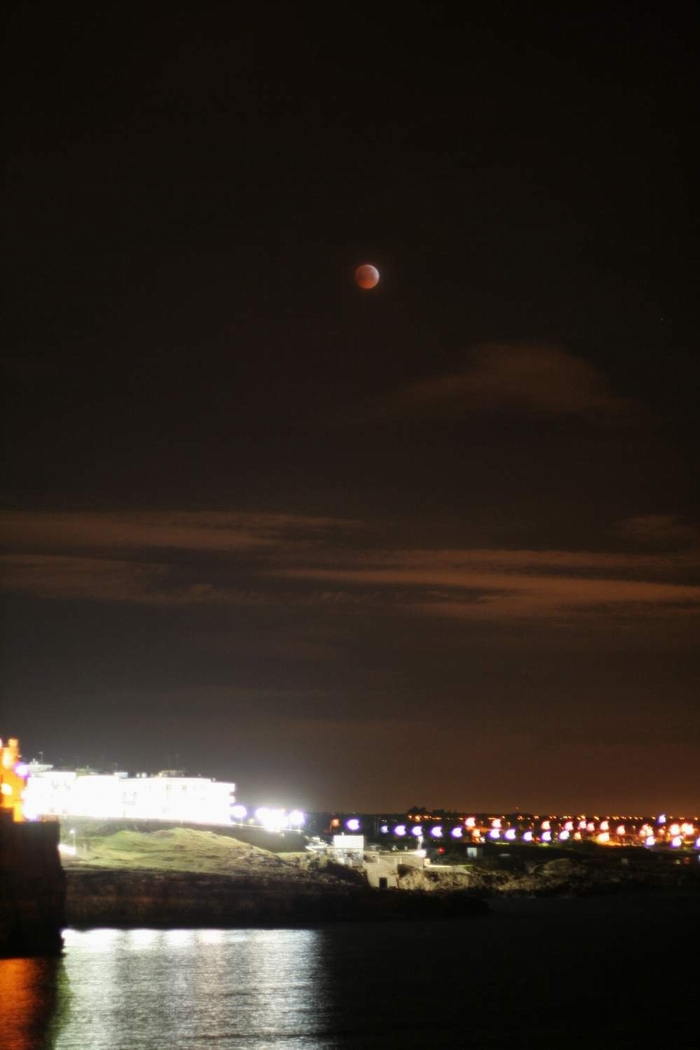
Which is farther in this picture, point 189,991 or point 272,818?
point 272,818

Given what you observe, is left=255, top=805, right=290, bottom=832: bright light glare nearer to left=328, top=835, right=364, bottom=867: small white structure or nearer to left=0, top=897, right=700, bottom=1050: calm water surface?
left=328, top=835, right=364, bottom=867: small white structure

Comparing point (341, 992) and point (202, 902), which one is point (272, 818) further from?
point (341, 992)

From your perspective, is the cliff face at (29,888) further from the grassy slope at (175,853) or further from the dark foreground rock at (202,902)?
the grassy slope at (175,853)

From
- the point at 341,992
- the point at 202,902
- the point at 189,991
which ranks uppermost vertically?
the point at 202,902

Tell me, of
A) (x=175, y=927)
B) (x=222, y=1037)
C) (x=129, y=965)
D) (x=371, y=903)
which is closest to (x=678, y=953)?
(x=371, y=903)

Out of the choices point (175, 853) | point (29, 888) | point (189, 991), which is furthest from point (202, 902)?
point (189, 991)

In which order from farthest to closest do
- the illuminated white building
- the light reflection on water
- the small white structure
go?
the small white structure, the illuminated white building, the light reflection on water

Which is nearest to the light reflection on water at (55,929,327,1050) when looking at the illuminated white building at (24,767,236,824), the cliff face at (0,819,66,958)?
the cliff face at (0,819,66,958)
